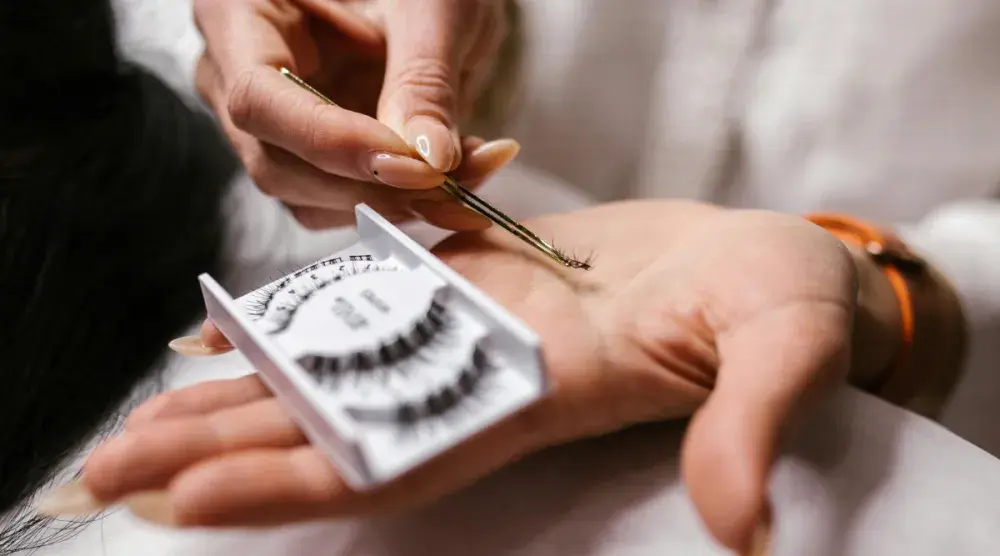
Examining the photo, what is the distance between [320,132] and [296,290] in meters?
0.14

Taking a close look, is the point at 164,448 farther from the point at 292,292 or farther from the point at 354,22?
the point at 354,22

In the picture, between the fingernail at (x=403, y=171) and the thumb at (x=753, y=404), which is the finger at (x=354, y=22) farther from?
the thumb at (x=753, y=404)

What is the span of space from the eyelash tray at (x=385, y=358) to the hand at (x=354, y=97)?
11 centimetres

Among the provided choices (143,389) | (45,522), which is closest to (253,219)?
(143,389)

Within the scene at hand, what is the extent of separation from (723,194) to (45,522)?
0.68 metres

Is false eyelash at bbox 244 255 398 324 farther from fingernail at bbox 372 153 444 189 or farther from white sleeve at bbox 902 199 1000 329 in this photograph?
white sleeve at bbox 902 199 1000 329

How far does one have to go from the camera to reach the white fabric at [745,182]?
41 cm

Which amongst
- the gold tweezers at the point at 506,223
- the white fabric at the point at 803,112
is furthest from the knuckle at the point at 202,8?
the white fabric at the point at 803,112

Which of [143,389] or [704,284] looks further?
[143,389]

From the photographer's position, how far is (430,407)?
0.34 m

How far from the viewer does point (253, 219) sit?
754 millimetres

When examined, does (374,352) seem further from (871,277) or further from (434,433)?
(871,277)

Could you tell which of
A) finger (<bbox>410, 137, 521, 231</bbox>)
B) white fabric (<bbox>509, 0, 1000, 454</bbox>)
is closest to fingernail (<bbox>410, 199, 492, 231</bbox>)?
finger (<bbox>410, 137, 521, 231</bbox>)

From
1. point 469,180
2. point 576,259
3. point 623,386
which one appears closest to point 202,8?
point 469,180
